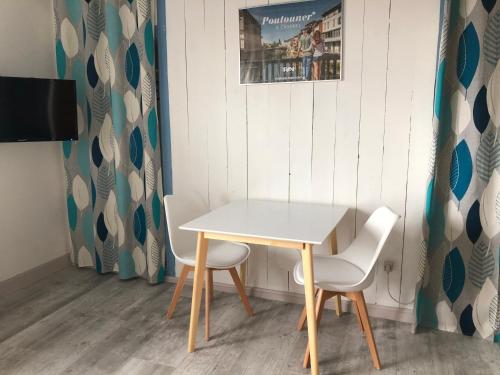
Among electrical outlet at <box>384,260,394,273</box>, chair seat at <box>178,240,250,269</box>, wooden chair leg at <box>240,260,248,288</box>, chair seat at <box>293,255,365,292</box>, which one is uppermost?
chair seat at <box>293,255,365,292</box>

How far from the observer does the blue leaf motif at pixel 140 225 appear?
10.5ft

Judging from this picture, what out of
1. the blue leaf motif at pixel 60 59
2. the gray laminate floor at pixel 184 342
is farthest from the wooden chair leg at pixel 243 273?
the blue leaf motif at pixel 60 59

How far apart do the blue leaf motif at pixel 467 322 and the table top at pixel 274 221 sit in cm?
96

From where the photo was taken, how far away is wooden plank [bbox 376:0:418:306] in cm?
239

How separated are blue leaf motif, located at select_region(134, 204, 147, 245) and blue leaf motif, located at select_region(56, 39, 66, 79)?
1.30 meters

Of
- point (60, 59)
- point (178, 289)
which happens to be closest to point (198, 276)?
point (178, 289)

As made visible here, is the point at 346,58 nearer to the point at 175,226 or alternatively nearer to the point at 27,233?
the point at 175,226

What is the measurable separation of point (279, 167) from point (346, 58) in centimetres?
85

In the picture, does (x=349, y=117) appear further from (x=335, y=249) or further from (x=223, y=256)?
(x=223, y=256)

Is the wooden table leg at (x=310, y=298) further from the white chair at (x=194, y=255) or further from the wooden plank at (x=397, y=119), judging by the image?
the wooden plank at (x=397, y=119)

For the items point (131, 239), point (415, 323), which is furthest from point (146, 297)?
point (415, 323)

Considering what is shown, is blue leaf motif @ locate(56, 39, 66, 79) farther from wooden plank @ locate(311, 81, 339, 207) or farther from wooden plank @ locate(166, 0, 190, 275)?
wooden plank @ locate(311, 81, 339, 207)

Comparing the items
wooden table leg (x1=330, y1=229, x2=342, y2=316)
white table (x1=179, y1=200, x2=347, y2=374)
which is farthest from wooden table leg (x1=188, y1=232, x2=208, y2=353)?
wooden table leg (x1=330, y1=229, x2=342, y2=316)

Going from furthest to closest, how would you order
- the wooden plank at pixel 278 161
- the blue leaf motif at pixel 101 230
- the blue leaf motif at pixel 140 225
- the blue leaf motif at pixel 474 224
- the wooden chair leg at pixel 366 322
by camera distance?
the blue leaf motif at pixel 101 230 → the blue leaf motif at pixel 140 225 → the wooden plank at pixel 278 161 → the blue leaf motif at pixel 474 224 → the wooden chair leg at pixel 366 322
